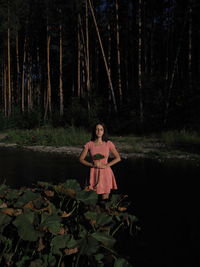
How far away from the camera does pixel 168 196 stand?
7.41 meters

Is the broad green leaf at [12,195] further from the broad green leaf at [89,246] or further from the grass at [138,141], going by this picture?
the grass at [138,141]

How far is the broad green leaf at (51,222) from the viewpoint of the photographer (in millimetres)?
2398

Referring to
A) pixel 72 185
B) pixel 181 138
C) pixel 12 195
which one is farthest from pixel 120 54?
pixel 12 195

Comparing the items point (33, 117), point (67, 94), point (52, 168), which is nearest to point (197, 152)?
point (52, 168)

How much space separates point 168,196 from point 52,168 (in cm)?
557

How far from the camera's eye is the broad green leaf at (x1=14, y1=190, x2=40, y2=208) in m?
2.61

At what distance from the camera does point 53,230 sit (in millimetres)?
2406

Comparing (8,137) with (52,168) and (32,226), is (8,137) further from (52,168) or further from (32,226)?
(32,226)

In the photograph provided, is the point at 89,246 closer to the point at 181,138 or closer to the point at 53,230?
the point at 53,230

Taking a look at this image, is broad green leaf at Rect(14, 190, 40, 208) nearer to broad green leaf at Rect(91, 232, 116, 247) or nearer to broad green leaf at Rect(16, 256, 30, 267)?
broad green leaf at Rect(16, 256, 30, 267)

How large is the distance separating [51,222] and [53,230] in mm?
60

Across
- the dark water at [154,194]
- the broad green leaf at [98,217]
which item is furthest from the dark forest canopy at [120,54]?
the broad green leaf at [98,217]

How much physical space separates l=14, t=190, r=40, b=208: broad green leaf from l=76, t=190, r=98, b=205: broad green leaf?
1.21ft

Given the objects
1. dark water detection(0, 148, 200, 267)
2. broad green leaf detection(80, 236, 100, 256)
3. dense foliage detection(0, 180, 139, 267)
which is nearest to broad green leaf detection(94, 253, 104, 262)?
dense foliage detection(0, 180, 139, 267)
